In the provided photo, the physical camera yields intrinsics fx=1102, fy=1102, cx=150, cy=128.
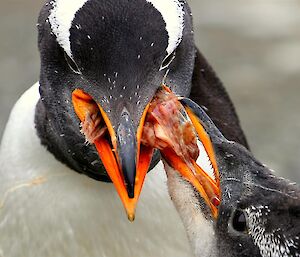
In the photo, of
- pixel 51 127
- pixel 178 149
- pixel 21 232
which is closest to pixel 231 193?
pixel 178 149

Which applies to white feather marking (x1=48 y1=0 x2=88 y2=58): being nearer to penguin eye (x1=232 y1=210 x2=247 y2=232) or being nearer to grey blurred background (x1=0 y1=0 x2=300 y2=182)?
penguin eye (x1=232 y1=210 x2=247 y2=232)

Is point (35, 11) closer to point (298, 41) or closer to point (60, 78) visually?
point (298, 41)

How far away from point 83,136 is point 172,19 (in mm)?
368

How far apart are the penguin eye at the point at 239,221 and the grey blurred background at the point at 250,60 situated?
9.95 feet

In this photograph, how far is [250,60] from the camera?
6277 mm

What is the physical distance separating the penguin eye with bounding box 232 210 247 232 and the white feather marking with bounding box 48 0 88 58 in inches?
21.8

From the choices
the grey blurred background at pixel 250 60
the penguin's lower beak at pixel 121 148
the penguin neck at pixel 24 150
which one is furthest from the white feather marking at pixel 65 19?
the grey blurred background at pixel 250 60

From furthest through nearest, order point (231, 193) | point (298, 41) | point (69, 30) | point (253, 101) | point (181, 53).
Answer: point (298, 41)
point (253, 101)
point (181, 53)
point (69, 30)
point (231, 193)

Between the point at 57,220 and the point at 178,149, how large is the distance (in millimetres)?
674

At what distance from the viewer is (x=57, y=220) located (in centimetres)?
304

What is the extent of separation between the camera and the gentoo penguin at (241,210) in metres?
2.21

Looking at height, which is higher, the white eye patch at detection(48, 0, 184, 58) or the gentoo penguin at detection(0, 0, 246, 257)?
the white eye patch at detection(48, 0, 184, 58)

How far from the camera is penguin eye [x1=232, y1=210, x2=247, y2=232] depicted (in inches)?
91.9

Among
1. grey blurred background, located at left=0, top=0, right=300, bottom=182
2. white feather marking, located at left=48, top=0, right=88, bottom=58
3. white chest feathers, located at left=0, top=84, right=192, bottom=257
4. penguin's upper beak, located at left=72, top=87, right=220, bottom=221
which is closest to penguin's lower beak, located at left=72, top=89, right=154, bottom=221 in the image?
penguin's upper beak, located at left=72, top=87, right=220, bottom=221
